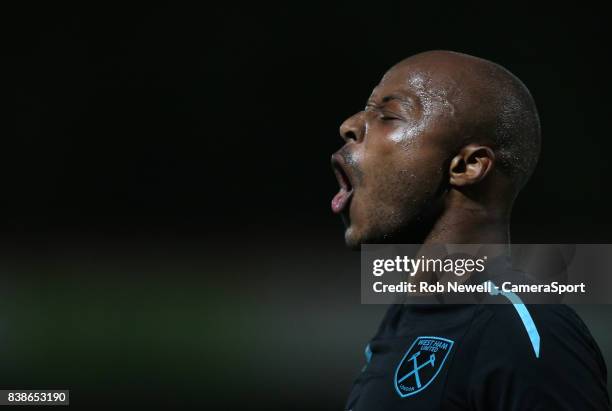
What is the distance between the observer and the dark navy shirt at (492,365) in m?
1.11

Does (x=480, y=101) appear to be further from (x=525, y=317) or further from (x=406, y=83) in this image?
(x=525, y=317)

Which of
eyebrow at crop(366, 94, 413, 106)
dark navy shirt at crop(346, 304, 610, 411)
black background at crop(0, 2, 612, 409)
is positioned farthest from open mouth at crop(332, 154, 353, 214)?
black background at crop(0, 2, 612, 409)

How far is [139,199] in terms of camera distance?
4680 millimetres

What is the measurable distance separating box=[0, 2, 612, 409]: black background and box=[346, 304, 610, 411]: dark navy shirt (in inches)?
118

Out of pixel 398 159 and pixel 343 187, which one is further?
pixel 343 187

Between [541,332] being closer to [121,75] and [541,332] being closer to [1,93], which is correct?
[121,75]

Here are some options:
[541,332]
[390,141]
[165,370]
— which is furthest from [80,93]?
[541,332]

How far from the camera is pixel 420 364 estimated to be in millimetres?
1321

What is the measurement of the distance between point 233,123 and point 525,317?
11.5 feet

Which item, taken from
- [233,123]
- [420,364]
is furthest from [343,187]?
[233,123]

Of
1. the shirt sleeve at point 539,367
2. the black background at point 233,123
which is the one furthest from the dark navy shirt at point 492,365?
the black background at point 233,123

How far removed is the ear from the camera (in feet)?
4.73

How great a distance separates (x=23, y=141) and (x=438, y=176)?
12.6ft

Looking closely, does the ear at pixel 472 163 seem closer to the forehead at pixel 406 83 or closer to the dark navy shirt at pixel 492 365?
the forehead at pixel 406 83
